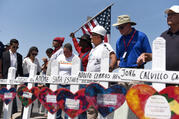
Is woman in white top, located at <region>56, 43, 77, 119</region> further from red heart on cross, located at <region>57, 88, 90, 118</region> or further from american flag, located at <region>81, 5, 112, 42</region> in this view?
american flag, located at <region>81, 5, 112, 42</region>

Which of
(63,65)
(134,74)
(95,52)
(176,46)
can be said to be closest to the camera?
(134,74)

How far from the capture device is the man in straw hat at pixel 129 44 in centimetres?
308

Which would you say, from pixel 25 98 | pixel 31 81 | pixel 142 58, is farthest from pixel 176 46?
pixel 25 98

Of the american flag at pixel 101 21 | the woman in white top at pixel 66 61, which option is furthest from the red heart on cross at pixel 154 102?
the american flag at pixel 101 21

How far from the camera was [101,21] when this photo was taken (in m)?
6.88

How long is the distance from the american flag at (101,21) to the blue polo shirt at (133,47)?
132 inches

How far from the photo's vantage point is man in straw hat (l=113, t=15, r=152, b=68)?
3076 millimetres

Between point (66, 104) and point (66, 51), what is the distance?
1.28 m

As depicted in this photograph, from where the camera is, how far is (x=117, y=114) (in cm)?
271

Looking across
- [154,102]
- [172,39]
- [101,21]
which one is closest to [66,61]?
[172,39]

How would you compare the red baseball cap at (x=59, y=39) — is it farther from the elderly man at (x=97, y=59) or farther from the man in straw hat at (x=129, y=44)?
the man in straw hat at (x=129, y=44)

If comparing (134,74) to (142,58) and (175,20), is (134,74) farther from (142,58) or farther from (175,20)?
(175,20)

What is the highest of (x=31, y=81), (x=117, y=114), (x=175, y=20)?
(x=175, y=20)

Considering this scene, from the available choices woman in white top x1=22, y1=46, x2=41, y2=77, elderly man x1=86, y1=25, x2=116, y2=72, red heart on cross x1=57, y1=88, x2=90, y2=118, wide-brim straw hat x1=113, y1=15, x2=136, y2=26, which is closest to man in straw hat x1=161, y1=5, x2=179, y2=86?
wide-brim straw hat x1=113, y1=15, x2=136, y2=26
